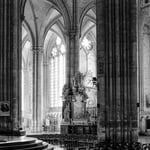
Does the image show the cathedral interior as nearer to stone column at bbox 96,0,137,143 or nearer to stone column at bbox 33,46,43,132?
stone column at bbox 96,0,137,143

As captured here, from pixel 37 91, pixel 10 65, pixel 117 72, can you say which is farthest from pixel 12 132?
pixel 37 91

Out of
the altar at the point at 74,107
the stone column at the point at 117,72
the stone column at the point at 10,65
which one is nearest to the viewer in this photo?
the stone column at the point at 117,72

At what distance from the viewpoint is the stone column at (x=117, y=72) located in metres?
24.5

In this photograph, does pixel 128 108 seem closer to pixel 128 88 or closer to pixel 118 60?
pixel 128 88

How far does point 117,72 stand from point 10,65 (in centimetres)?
908

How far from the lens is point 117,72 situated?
977 inches

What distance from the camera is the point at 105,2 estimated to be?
84.5ft

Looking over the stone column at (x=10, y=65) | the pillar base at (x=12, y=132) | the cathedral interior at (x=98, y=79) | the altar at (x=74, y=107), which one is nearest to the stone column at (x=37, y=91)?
the cathedral interior at (x=98, y=79)

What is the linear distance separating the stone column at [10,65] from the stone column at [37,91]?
1560 cm

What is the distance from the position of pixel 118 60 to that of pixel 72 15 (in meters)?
16.9

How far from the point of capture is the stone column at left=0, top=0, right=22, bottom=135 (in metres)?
28.8

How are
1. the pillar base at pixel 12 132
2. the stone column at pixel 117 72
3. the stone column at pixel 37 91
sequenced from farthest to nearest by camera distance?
→ the stone column at pixel 37 91 → the pillar base at pixel 12 132 → the stone column at pixel 117 72

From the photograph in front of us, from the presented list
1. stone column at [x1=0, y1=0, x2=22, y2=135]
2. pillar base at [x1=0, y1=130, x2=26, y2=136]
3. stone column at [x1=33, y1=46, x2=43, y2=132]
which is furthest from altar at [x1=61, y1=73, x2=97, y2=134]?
pillar base at [x1=0, y1=130, x2=26, y2=136]

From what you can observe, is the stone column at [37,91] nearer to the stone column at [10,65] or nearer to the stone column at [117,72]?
the stone column at [10,65]
